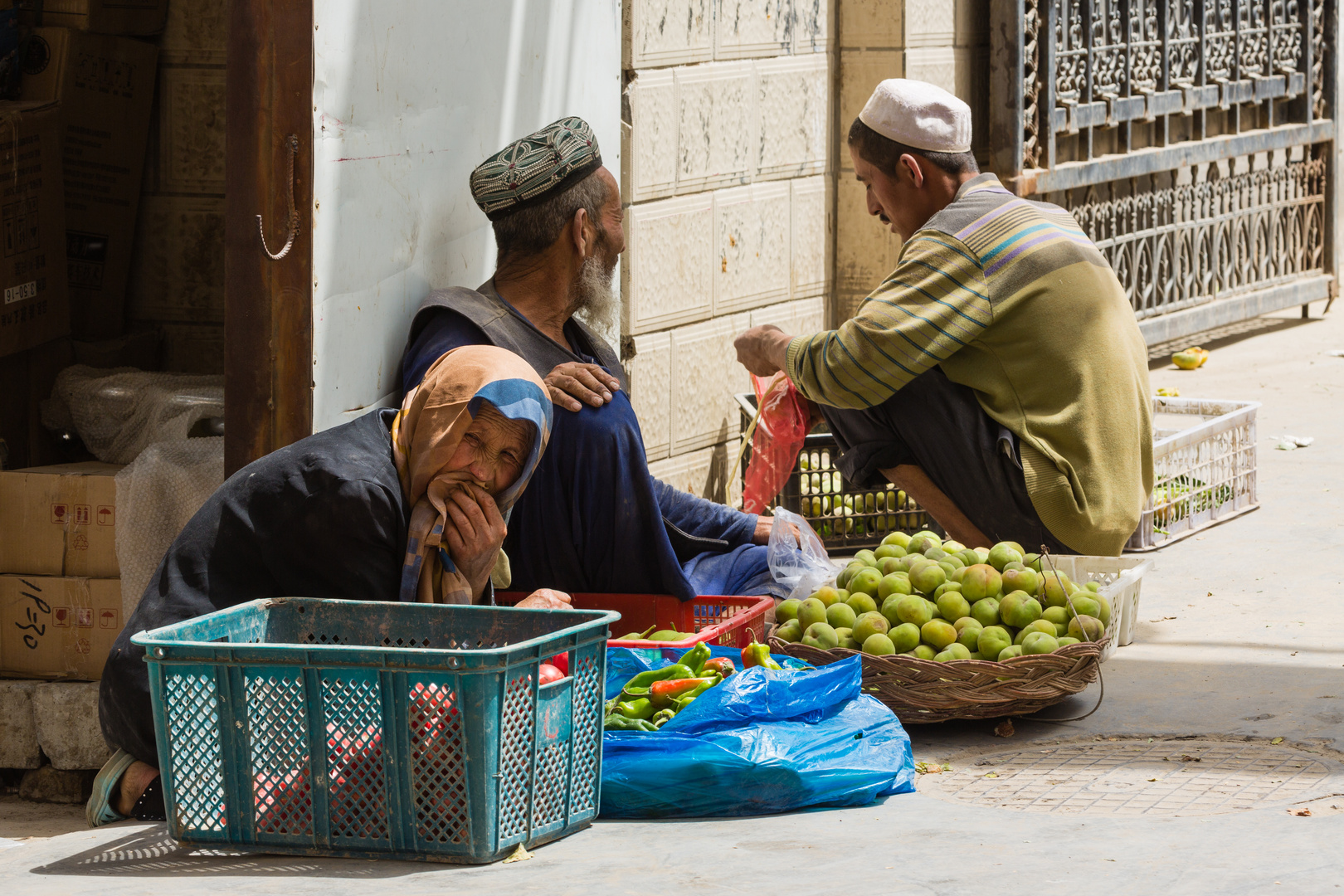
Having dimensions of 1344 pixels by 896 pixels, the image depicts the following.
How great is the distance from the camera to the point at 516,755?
8.98ft

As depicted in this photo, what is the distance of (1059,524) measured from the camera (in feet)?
14.2

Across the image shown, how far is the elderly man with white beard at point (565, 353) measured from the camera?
408cm

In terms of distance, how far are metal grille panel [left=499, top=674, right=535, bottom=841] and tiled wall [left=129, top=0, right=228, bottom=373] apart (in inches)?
125

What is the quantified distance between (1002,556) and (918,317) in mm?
Answer: 728


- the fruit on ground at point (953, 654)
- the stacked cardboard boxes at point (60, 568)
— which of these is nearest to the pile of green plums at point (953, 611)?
the fruit on ground at point (953, 654)

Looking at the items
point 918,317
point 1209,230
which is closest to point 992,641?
point 918,317

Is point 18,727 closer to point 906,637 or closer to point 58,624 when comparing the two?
point 58,624

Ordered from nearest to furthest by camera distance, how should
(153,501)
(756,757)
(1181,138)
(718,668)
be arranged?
(756,757) → (718,668) → (153,501) → (1181,138)

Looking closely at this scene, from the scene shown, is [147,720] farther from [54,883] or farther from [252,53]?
[252,53]

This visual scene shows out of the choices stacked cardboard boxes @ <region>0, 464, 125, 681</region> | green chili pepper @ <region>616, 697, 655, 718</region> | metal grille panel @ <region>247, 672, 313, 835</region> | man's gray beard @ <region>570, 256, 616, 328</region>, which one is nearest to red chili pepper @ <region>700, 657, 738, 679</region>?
green chili pepper @ <region>616, 697, 655, 718</region>

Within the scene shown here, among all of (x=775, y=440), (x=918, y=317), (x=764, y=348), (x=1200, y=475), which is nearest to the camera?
(x=918, y=317)

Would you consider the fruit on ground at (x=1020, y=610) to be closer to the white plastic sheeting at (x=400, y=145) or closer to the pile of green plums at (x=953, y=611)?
the pile of green plums at (x=953, y=611)

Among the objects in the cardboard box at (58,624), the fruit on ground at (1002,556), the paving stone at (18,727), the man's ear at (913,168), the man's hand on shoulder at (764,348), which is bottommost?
the paving stone at (18,727)

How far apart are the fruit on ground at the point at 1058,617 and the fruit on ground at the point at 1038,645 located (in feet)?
0.27
